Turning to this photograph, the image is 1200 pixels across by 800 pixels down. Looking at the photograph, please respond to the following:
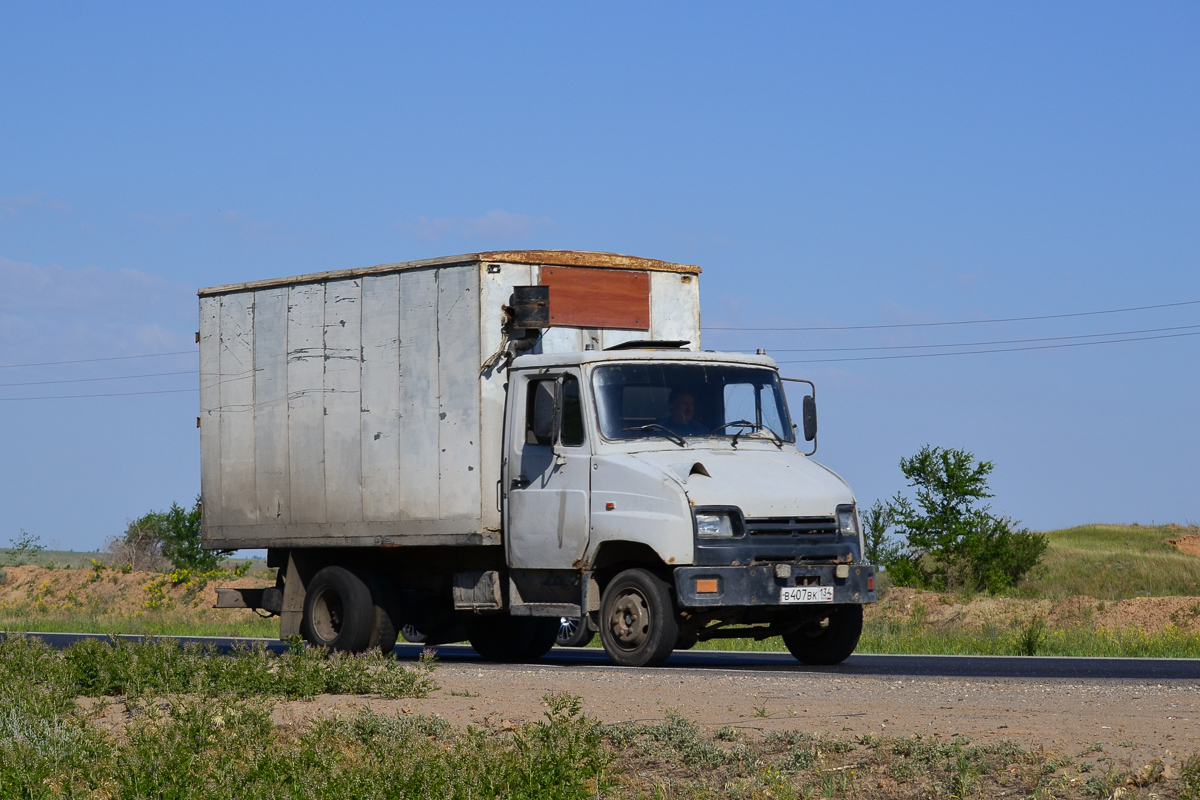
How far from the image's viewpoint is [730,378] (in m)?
14.0

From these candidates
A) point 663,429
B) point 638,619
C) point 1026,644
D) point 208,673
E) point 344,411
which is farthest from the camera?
point 1026,644

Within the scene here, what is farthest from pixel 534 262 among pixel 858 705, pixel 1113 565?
pixel 1113 565

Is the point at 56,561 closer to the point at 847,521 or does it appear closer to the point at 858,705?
the point at 847,521

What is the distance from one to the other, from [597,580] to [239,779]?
21.8ft

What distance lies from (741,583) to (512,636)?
15.6 feet

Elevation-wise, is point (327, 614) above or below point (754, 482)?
below

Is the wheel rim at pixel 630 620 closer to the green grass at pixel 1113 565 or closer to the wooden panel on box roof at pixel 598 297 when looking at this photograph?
the wooden panel on box roof at pixel 598 297

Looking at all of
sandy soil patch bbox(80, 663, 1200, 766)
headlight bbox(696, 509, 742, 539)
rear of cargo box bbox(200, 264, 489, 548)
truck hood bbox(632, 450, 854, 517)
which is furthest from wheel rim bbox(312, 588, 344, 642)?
headlight bbox(696, 509, 742, 539)

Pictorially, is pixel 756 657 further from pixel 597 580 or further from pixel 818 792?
pixel 818 792

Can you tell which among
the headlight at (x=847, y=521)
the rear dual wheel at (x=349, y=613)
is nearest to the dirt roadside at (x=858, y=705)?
the headlight at (x=847, y=521)

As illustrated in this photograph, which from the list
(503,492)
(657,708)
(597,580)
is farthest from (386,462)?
(657,708)

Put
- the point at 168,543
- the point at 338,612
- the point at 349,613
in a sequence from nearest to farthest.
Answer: the point at 349,613 < the point at 338,612 < the point at 168,543

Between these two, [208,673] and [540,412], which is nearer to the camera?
[208,673]

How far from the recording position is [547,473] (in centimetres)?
1380
